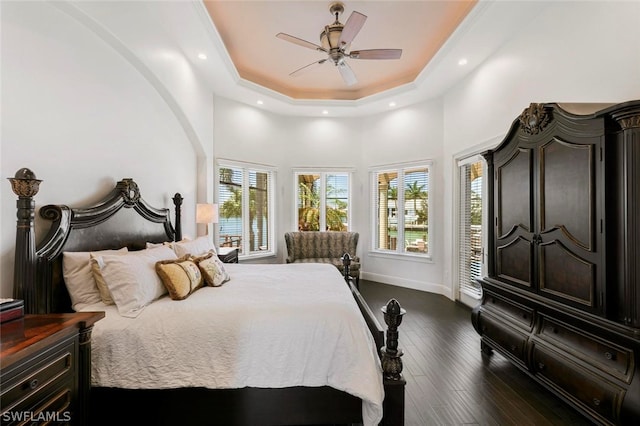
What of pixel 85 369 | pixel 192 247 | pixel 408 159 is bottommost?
pixel 85 369

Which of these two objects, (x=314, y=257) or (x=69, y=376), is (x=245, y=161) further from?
(x=69, y=376)

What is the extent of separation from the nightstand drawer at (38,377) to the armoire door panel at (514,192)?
3212 mm

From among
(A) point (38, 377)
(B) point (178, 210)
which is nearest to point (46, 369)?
(A) point (38, 377)

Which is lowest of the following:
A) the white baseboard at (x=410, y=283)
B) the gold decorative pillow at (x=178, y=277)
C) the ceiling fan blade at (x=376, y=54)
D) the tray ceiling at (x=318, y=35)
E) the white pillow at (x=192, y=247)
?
the white baseboard at (x=410, y=283)

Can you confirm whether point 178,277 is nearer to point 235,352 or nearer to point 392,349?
point 235,352

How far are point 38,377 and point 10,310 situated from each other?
368 mm

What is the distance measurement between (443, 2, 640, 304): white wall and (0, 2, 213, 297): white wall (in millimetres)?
4015

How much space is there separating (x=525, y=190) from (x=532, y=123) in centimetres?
55

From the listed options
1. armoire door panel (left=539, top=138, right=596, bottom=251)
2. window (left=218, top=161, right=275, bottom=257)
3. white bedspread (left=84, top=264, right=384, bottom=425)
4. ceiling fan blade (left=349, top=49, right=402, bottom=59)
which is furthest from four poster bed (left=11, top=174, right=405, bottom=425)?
window (left=218, top=161, right=275, bottom=257)

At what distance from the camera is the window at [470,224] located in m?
4.21

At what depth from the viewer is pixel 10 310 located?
4.53 feet

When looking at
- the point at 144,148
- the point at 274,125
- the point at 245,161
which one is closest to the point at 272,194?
the point at 245,161

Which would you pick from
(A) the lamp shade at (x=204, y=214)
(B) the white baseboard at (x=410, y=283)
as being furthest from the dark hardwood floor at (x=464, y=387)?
(A) the lamp shade at (x=204, y=214)

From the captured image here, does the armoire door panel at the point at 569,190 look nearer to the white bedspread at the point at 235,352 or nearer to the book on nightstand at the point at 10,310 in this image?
the white bedspread at the point at 235,352
